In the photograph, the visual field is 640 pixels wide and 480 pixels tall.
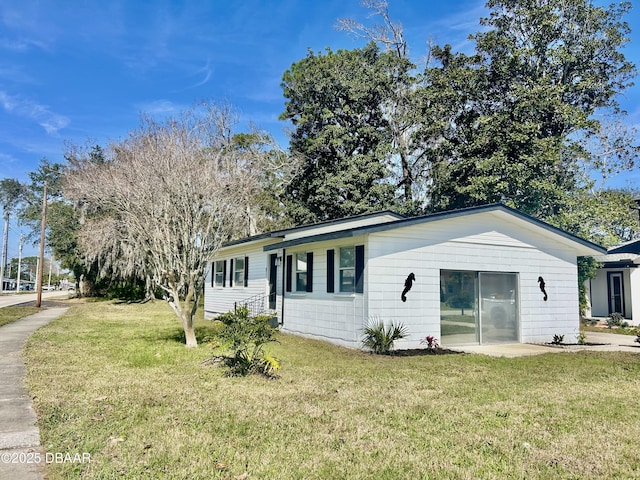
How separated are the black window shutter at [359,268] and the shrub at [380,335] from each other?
31.8 inches

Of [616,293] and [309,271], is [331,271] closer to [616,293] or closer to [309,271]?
[309,271]

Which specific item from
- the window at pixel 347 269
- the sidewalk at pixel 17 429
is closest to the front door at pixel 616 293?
the window at pixel 347 269

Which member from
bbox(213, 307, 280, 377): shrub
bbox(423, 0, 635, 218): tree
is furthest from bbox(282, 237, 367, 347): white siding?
bbox(423, 0, 635, 218): tree

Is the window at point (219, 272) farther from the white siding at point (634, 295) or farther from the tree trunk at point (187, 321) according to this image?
the white siding at point (634, 295)

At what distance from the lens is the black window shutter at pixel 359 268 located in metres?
10.5

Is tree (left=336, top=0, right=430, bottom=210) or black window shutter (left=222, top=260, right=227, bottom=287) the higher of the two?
tree (left=336, top=0, right=430, bottom=210)

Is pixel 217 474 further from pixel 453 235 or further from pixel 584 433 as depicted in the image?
pixel 453 235

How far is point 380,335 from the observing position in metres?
10.1

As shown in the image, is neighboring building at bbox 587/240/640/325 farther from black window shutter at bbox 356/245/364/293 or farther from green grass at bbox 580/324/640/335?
black window shutter at bbox 356/245/364/293

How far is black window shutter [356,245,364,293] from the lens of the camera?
10.5 metres

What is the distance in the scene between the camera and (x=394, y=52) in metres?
26.3

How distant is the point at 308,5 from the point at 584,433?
1545cm

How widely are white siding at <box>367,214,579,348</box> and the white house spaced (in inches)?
1.0

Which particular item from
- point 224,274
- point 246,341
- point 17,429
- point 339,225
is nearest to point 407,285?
point 339,225
